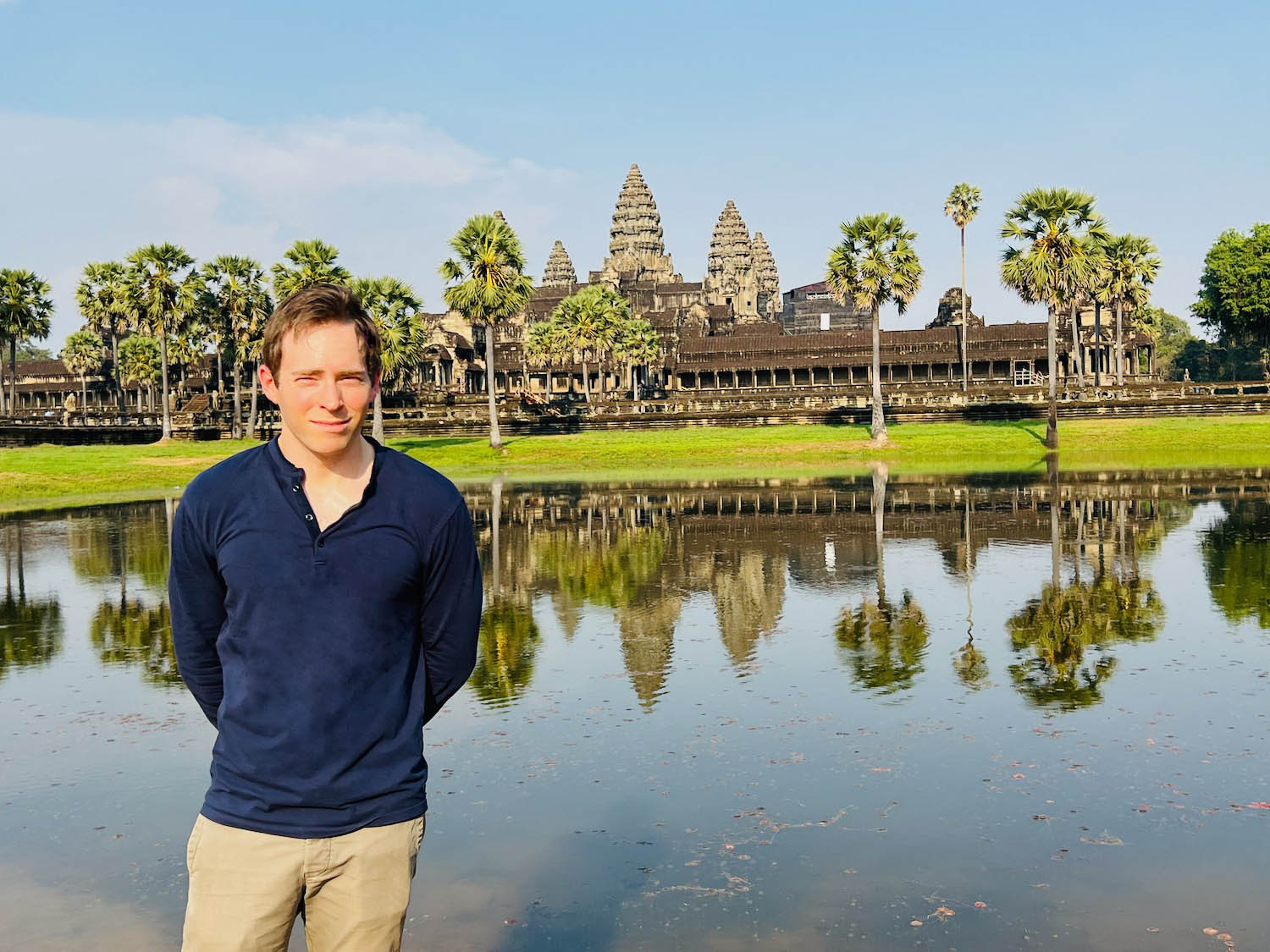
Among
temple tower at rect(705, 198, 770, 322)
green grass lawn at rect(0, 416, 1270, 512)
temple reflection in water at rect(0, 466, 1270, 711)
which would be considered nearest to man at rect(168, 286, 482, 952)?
temple reflection in water at rect(0, 466, 1270, 711)

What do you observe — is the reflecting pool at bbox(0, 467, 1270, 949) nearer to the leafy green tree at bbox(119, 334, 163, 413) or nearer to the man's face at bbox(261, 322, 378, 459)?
the man's face at bbox(261, 322, 378, 459)

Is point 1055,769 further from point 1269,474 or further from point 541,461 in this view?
point 541,461

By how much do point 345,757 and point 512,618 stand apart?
12.9 m

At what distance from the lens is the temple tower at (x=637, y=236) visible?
175625mm

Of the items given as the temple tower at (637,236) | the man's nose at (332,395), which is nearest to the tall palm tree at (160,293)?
the man's nose at (332,395)

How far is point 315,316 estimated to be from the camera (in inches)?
155

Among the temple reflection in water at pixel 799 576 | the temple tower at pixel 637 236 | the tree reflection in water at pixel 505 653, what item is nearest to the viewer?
the tree reflection in water at pixel 505 653

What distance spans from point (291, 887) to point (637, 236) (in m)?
177

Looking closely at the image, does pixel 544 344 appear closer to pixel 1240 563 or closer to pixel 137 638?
pixel 1240 563

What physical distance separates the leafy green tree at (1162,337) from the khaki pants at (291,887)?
337 feet

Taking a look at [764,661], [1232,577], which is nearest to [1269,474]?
[1232,577]

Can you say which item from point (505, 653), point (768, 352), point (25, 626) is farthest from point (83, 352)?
point (505, 653)

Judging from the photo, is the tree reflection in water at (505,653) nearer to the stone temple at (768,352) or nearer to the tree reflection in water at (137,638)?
the tree reflection in water at (137,638)

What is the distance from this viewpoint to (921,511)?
98.7ft
